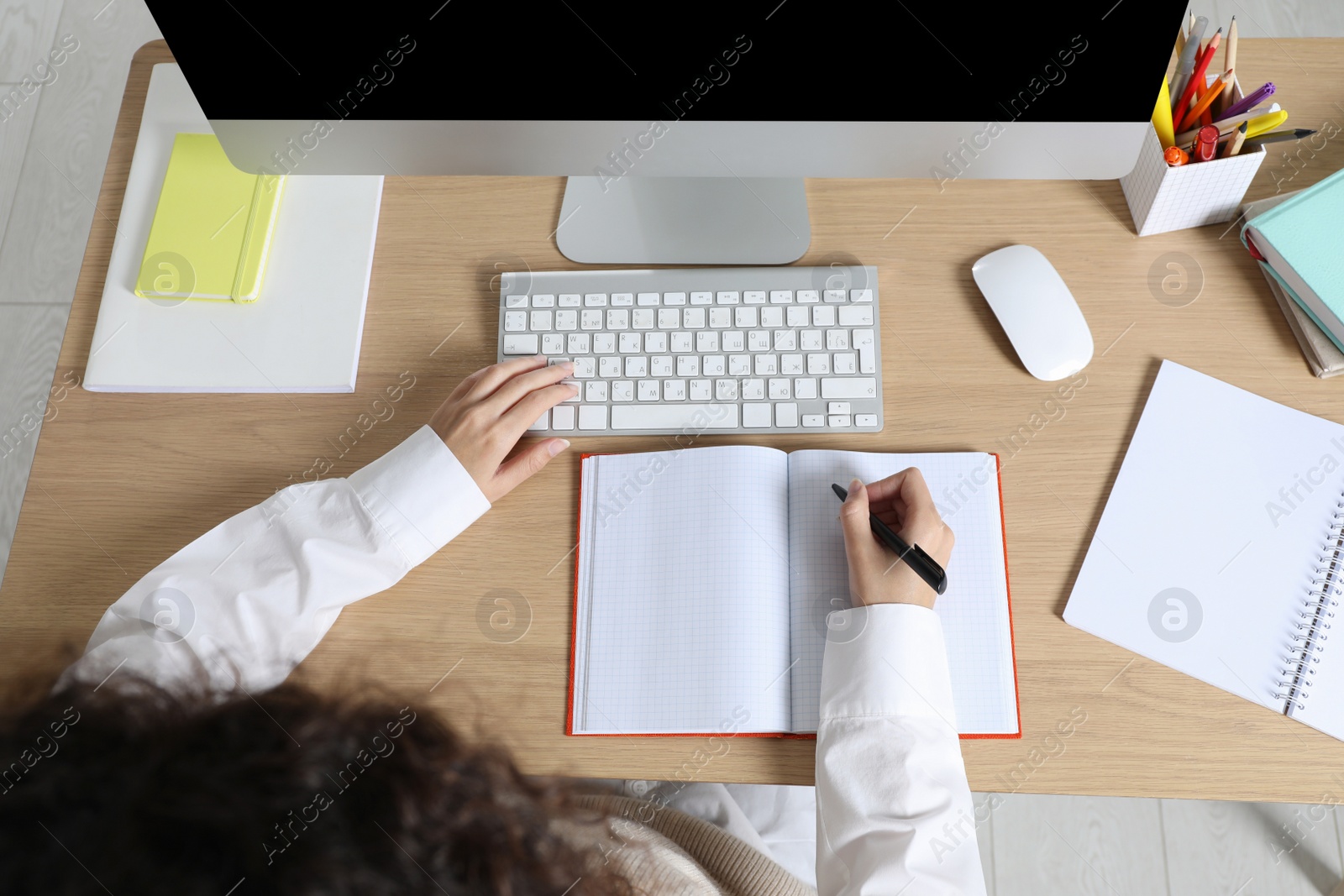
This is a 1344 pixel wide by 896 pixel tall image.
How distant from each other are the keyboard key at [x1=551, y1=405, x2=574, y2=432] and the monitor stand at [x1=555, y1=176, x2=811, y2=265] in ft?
0.50

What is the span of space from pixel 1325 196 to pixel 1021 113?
33 cm

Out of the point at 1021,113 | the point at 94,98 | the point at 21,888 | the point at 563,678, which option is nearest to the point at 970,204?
the point at 1021,113

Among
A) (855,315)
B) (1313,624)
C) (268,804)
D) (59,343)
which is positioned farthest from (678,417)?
(59,343)

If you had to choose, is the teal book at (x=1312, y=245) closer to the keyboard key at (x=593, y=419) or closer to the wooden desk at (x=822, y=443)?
the wooden desk at (x=822, y=443)

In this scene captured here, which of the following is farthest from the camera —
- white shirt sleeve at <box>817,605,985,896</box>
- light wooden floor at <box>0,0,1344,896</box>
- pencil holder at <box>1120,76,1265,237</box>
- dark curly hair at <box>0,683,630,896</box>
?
light wooden floor at <box>0,0,1344,896</box>

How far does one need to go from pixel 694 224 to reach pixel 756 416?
198 millimetres

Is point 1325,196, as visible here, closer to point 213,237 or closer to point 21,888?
point 213,237

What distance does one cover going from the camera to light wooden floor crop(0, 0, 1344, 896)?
50.9 inches

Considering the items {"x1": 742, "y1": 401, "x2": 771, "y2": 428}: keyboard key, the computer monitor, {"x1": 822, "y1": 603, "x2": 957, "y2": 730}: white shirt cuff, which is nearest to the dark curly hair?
{"x1": 822, "y1": 603, "x2": 957, "y2": 730}: white shirt cuff

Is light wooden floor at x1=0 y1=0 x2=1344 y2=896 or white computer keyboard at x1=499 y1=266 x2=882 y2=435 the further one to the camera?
light wooden floor at x1=0 y1=0 x2=1344 y2=896

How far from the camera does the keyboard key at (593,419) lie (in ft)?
2.57

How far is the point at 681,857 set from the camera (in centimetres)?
77

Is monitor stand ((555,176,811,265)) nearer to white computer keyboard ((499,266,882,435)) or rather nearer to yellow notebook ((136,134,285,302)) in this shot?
white computer keyboard ((499,266,882,435))

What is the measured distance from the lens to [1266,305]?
801 mm
